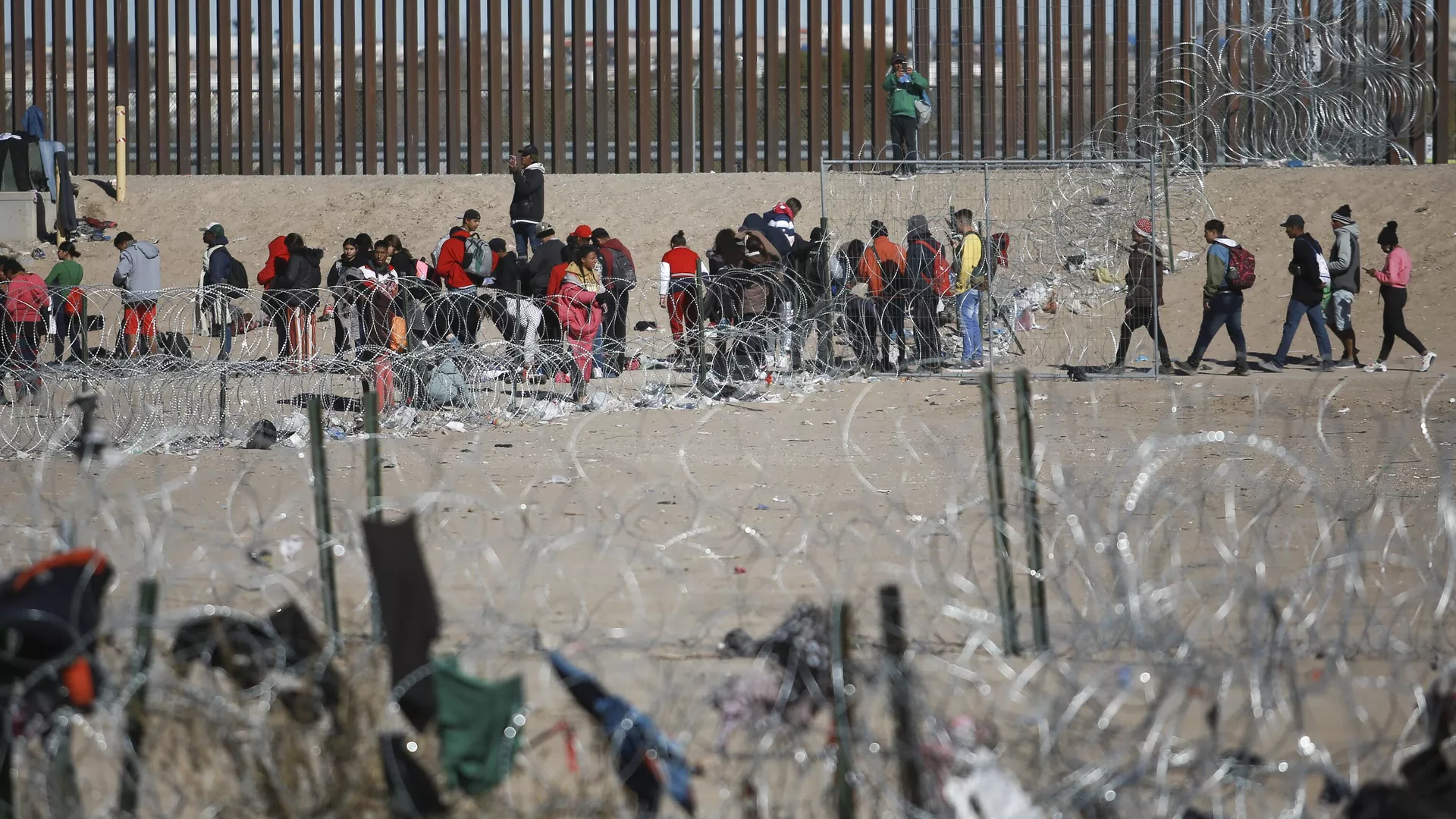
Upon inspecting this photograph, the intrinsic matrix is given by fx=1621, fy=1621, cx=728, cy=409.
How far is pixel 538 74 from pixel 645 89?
1560 mm

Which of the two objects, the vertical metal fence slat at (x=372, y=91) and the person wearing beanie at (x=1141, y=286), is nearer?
the person wearing beanie at (x=1141, y=286)

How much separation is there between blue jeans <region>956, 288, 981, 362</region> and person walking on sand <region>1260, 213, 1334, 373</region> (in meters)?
2.49

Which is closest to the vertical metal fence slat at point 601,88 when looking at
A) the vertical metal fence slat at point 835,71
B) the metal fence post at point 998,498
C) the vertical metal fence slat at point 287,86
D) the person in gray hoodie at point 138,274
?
the vertical metal fence slat at point 835,71

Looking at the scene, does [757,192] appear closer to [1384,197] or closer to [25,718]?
[1384,197]

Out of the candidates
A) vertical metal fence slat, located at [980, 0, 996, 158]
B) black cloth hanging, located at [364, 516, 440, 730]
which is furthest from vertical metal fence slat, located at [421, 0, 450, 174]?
black cloth hanging, located at [364, 516, 440, 730]

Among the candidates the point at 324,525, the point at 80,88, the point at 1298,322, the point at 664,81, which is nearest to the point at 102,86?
the point at 80,88

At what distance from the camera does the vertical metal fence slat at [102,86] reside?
23.7m

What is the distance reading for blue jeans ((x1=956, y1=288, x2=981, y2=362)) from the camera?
1307 cm

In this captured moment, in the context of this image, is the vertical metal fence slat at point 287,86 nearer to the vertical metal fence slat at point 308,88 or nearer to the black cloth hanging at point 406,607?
the vertical metal fence slat at point 308,88

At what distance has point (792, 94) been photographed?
2298 centimetres

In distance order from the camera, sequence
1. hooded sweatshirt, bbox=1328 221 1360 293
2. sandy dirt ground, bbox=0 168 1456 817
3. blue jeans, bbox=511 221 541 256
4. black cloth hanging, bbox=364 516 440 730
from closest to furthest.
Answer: black cloth hanging, bbox=364 516 440 730
sandy dirt ground, bbox=0 168 1456 817
hooded sweatshirt, bbox=1328 221 1360 293
blue jeans, bbox=511 221 541 256

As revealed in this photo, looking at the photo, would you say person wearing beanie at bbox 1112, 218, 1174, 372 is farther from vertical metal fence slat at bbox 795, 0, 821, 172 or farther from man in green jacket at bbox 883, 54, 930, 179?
vertical metal fence slat at bbox 795, 0, 821, 172

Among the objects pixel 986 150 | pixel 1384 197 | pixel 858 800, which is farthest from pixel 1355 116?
pixel 858 800

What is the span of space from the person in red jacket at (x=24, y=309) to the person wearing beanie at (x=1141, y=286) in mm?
8144
